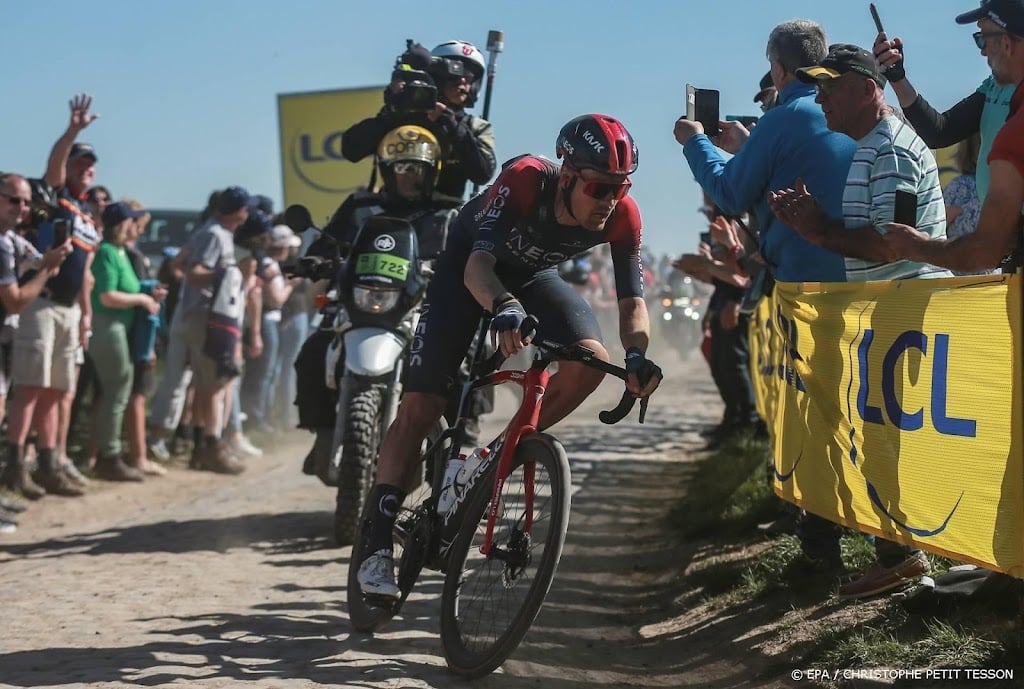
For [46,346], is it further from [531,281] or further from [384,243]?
[531,281]

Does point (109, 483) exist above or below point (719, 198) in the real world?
below

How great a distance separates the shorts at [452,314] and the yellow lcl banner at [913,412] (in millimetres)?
1005

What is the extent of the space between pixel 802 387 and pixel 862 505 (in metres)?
0.91

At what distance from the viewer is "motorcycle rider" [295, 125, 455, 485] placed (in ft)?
28.1

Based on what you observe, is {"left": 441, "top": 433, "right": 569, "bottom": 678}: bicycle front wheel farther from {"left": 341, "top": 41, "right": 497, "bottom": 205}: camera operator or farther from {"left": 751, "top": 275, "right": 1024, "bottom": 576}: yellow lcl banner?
{"left": 341, "top": 41, "right": 497, "bottom": 205}: camera operator

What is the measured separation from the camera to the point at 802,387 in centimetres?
618

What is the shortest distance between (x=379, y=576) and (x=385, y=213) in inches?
140

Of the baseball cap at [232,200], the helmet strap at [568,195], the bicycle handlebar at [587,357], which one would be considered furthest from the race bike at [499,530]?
the baseball cap at [232,200]

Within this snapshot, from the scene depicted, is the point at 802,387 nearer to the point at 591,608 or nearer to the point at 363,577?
the point at 591,608

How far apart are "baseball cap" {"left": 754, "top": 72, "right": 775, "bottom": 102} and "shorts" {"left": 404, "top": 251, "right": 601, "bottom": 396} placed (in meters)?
2.34

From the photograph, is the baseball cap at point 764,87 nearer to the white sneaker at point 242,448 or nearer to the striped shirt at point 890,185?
the striped shirt at point 890,185

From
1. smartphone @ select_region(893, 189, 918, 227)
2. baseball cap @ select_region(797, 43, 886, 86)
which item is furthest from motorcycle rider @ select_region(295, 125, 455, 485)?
smartphone @ select_region(893, 189, 918, 227)

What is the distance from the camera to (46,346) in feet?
34.2

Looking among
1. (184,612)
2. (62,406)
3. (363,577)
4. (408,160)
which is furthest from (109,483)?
(363,577)
